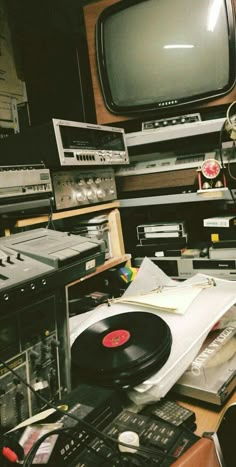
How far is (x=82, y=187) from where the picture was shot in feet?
4.72

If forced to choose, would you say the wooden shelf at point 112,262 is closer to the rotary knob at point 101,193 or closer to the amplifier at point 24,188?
the rotary knob at point 101,193

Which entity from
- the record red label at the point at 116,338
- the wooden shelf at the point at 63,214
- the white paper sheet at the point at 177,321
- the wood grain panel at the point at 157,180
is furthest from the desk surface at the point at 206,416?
the wood grain panel at the point at 157,180

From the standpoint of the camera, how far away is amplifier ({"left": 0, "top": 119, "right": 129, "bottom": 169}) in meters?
1.24

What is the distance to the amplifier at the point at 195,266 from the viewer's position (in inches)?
59.1

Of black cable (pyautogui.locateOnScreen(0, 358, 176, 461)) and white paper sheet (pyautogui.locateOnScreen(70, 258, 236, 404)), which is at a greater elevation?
white paper sheet (pyautogui.locateOnScreen(70, 258, 236, 404))

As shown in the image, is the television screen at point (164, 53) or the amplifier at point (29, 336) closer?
the amplifier at point (29, 336)

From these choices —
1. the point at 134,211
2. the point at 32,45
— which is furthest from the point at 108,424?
the point at 32,45

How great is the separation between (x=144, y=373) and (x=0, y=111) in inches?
63.2

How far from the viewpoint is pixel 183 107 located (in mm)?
1597

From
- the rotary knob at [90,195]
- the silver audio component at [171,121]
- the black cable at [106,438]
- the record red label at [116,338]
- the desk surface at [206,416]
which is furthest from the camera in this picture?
the silver audio component at [171,121]

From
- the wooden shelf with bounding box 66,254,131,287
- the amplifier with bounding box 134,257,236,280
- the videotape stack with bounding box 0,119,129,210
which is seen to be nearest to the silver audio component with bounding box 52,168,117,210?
the videotape stack with bounding box 0,119,129,210

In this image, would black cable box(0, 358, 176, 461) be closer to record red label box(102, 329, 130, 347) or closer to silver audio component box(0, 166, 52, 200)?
record red label box(102, 329, 130, 347)

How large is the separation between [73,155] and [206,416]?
89 centimetres

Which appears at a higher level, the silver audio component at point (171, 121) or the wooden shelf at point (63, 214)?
the silver audio component at point (171, 121)
